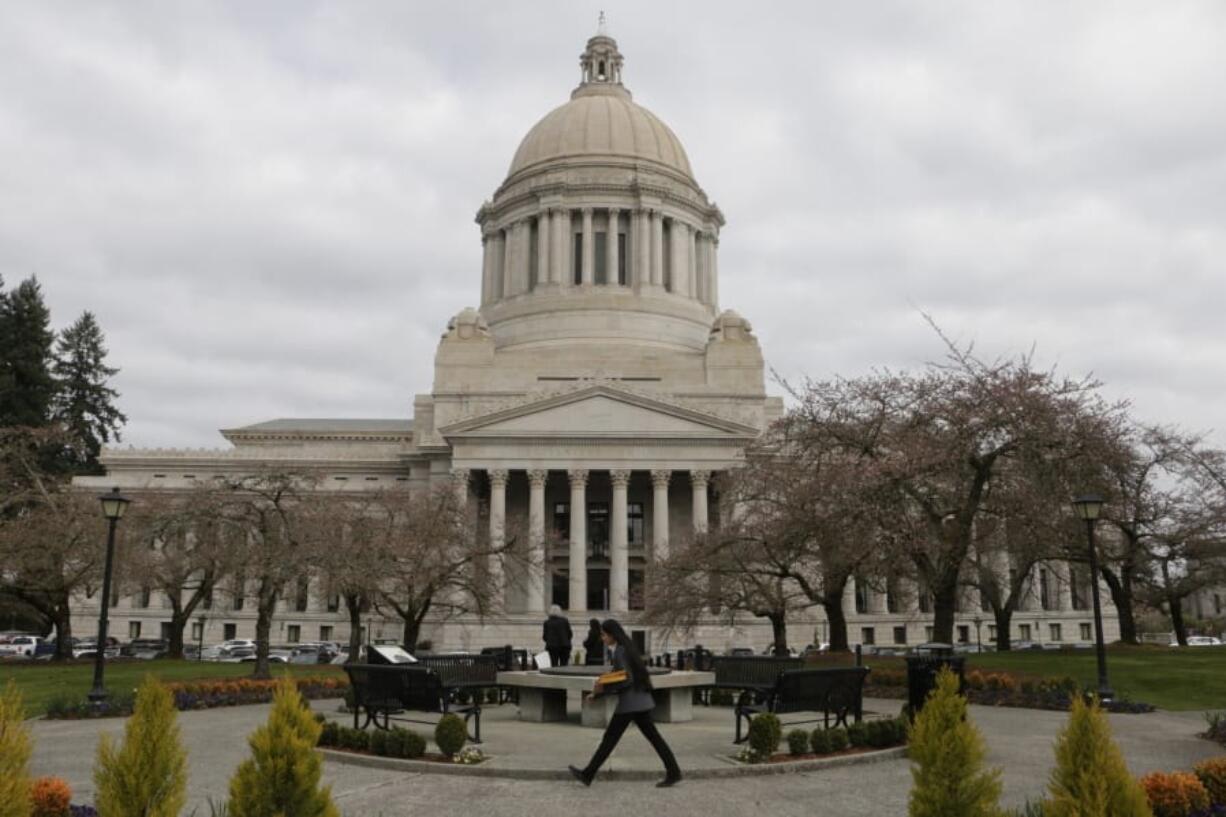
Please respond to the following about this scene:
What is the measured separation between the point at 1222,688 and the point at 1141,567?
18500mm

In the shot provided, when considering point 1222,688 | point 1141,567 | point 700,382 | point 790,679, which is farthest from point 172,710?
point 700,382

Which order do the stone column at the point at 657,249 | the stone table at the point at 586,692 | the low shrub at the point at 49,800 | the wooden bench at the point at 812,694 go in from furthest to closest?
the stone column at the point at 657,249
the stone table at the point at 586,692
the wooden bench at the point at 812,694
the low shrub at the point at 49,800

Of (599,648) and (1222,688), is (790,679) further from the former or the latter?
(1222,688)

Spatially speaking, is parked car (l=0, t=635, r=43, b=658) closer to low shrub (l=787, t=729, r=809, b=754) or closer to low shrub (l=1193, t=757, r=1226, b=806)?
low shrub (l=787, t=729, r=809, b=754)

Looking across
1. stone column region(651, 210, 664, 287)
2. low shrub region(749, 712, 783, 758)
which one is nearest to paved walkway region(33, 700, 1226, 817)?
low shrub region(749, 712, 783, 758)

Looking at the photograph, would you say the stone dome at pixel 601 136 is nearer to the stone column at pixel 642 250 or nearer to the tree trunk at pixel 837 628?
the stone column at pixel 642 250

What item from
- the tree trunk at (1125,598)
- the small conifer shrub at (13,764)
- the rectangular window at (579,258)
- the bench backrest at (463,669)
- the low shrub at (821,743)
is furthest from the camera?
the rectangular window at (579,258)

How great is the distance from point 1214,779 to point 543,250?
7206 centimetres

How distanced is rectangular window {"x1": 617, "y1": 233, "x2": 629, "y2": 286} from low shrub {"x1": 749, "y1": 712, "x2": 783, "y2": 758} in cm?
6671

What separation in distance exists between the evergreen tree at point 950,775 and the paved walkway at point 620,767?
9.59 feet

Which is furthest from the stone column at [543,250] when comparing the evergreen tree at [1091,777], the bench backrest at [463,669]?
the evergreen tree at [1091,777]

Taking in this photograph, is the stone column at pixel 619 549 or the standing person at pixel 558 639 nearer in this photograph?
the standing person at pixel 558 639

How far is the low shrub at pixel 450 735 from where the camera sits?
45.5 ft

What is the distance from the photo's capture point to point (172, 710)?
8.71 m
